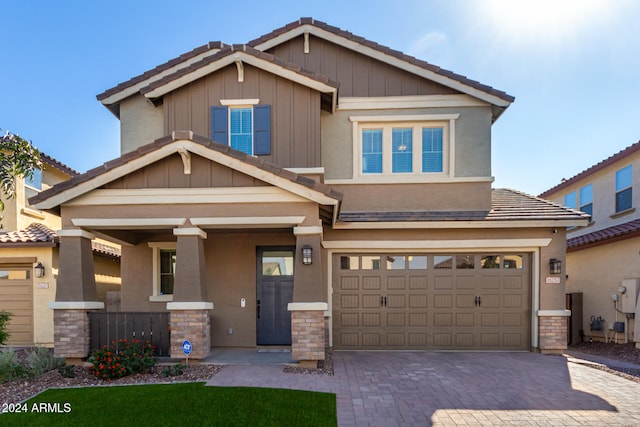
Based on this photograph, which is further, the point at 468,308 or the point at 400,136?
the point at 400,136

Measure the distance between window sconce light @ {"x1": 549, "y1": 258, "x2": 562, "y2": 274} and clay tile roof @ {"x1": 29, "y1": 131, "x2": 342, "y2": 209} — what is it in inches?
239

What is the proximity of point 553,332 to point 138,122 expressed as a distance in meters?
12.7

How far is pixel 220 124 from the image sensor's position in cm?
960

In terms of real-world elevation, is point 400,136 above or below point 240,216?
above

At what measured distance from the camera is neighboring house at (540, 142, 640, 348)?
10414 millimetres

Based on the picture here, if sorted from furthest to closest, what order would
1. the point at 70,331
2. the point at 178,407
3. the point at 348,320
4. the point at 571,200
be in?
the point at 571,200 < the point at 348,320 < the point at 70,331 < the point at 178,407

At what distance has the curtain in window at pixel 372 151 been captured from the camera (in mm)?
10164

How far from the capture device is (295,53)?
35.1 feet

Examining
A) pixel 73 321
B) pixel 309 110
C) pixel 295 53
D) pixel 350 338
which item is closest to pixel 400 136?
pixel 309 110

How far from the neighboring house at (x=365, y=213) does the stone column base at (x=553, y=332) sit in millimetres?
36

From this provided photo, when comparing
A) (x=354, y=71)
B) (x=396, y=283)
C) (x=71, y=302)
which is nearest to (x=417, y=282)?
(x=396, y=283)

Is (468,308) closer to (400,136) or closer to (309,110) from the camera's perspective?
(400,136)

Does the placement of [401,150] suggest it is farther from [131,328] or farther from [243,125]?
[131,328]

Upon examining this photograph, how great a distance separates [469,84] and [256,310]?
8438mm
